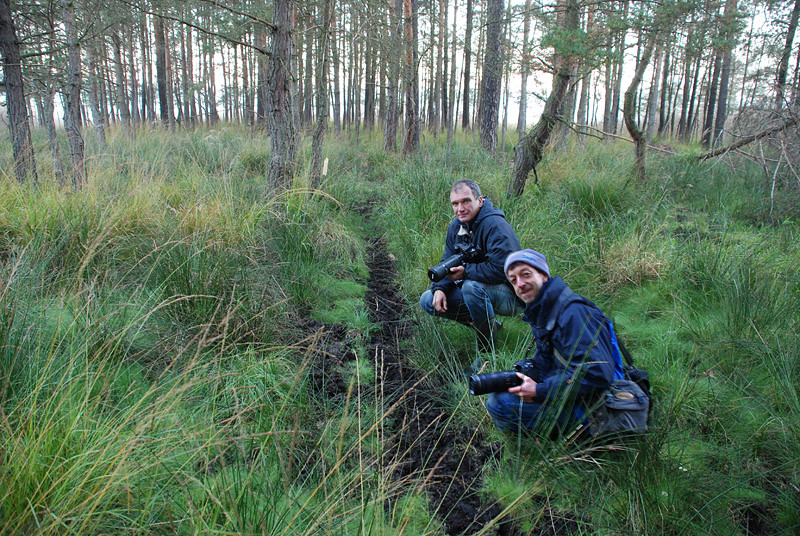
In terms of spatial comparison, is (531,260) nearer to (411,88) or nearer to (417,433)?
(417,433)

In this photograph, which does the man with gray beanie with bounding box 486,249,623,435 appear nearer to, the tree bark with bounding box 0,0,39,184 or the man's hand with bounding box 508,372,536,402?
the man's hand with bounding box 508,372,536,402

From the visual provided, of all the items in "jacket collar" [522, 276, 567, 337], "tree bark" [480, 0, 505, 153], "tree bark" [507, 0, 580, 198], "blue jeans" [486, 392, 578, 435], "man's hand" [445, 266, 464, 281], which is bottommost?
"blue jeans" [486, 392, 578, 435]

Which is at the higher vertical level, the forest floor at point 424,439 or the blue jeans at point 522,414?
the blue jeans at point 522,414

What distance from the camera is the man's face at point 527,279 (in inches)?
89.2

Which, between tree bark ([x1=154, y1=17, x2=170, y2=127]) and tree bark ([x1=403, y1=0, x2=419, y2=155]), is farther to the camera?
tree bark ([x1=154, y1=17, x2=170, y2=127])

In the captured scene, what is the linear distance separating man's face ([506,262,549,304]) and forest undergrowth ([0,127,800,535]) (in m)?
0.70

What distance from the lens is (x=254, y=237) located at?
403 cm

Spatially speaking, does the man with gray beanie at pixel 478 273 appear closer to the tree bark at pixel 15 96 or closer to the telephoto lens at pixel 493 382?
the telephoto lens at pixel 493 382

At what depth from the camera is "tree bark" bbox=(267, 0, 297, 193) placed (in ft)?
16.1

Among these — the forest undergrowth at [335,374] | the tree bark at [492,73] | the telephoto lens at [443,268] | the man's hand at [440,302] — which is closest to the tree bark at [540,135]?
the forest undergrowth at [335,374]

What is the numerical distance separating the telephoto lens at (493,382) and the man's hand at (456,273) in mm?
1396

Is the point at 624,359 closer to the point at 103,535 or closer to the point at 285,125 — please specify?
the point at 103,535

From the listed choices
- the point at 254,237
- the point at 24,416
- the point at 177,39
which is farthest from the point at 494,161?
the point at 177,39

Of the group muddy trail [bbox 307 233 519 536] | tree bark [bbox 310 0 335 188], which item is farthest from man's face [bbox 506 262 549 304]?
tree bark [bbox 310 0 335 188]
